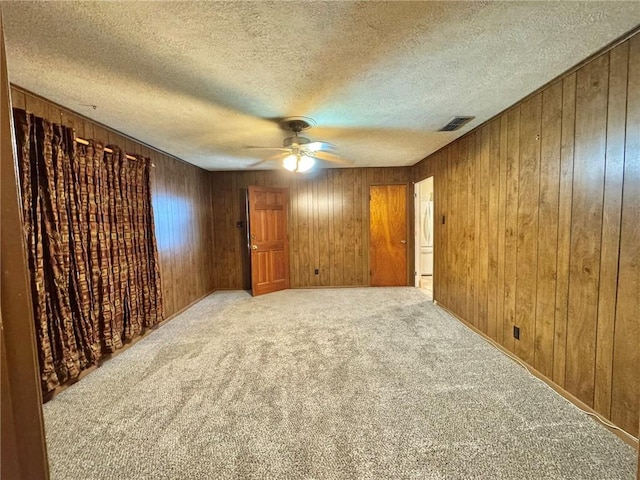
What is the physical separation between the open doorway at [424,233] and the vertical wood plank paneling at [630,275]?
9.37 feet

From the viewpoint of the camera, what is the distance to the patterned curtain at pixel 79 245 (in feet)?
6.42

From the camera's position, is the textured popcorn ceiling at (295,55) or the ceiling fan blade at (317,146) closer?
the textured popcorn ceiling at (295,55)

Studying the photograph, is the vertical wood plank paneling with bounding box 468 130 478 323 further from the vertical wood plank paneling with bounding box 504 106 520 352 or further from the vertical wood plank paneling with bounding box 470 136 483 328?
the vertical wood plank paneling with bounding box 504 106 520 352

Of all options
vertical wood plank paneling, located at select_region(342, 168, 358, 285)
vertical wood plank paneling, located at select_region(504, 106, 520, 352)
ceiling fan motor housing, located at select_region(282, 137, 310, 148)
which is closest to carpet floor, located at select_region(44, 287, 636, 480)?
vertical wood plank paneling, located at select_region(504, 106, 520, 352)

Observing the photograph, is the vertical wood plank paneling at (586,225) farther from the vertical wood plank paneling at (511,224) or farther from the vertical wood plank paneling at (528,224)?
the vertical wood plank paneling at (511,224)

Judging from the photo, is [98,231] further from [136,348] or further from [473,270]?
[473,270]

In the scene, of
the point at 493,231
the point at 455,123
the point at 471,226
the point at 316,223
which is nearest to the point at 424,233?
the point at 316,223

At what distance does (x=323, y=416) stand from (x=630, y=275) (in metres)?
1.98

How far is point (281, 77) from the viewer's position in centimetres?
187

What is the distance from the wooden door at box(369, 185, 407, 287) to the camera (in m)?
5.22

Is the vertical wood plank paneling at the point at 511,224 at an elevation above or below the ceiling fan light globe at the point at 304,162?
below

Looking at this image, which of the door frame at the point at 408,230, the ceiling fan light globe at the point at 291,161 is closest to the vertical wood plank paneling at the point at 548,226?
the ceiling fan light globe at the point at 291,161

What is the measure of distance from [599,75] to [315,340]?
300 centimetres

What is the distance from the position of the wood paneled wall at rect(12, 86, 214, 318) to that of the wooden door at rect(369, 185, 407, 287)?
309 centimetres
